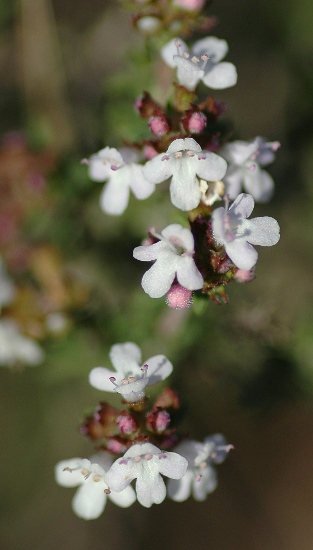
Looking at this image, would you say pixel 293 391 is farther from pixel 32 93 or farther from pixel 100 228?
pixel 32 93

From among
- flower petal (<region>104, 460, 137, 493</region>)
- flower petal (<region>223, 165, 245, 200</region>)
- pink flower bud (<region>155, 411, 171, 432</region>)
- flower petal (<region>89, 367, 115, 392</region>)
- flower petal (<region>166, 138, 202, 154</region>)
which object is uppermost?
flower petal (<region>223, 165, 245, 200</region>)

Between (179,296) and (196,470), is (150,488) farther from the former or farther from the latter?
(179,296)

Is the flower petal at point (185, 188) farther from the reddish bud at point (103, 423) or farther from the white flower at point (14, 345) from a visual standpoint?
the white flower at point (14, 345)

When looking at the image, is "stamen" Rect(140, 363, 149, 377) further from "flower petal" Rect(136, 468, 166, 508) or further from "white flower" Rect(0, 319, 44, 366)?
"white flower" Rect(0, 319, 44, 366)

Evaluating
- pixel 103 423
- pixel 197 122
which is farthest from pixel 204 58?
pixel 103 423

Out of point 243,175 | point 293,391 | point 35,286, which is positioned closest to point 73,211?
point 35,286

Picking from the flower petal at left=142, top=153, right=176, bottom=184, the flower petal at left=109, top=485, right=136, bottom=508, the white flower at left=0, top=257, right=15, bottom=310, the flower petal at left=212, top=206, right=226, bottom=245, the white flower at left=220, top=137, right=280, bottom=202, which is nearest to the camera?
the flower petal at left=212, top=206, right=226, bottom=245

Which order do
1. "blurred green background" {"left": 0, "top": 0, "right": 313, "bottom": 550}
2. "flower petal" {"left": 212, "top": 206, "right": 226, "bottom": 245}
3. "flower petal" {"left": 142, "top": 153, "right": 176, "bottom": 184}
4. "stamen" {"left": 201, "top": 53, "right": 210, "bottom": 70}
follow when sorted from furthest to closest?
"blurred green background" {"left": 0, "top": 0, "right": 313, "bottom": 550} → "stamen" {"left": 201, "top": 53, "right": 210, "bottom": 70} → "flower petal" {"left": 142, "top": 153, "right": 176, "bottom": 184} → "flower petal" {"left": 212, "top": 206, "right": 226, "bottom": 245}

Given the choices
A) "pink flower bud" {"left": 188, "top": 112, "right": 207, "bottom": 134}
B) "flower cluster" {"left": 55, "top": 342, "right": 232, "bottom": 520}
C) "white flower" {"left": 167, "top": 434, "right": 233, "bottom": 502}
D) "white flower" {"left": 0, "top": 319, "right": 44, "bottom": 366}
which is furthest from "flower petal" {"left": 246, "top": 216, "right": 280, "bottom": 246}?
"white flower" {"left": 0, "top": 319, "right": 44, "bottom": 366}
